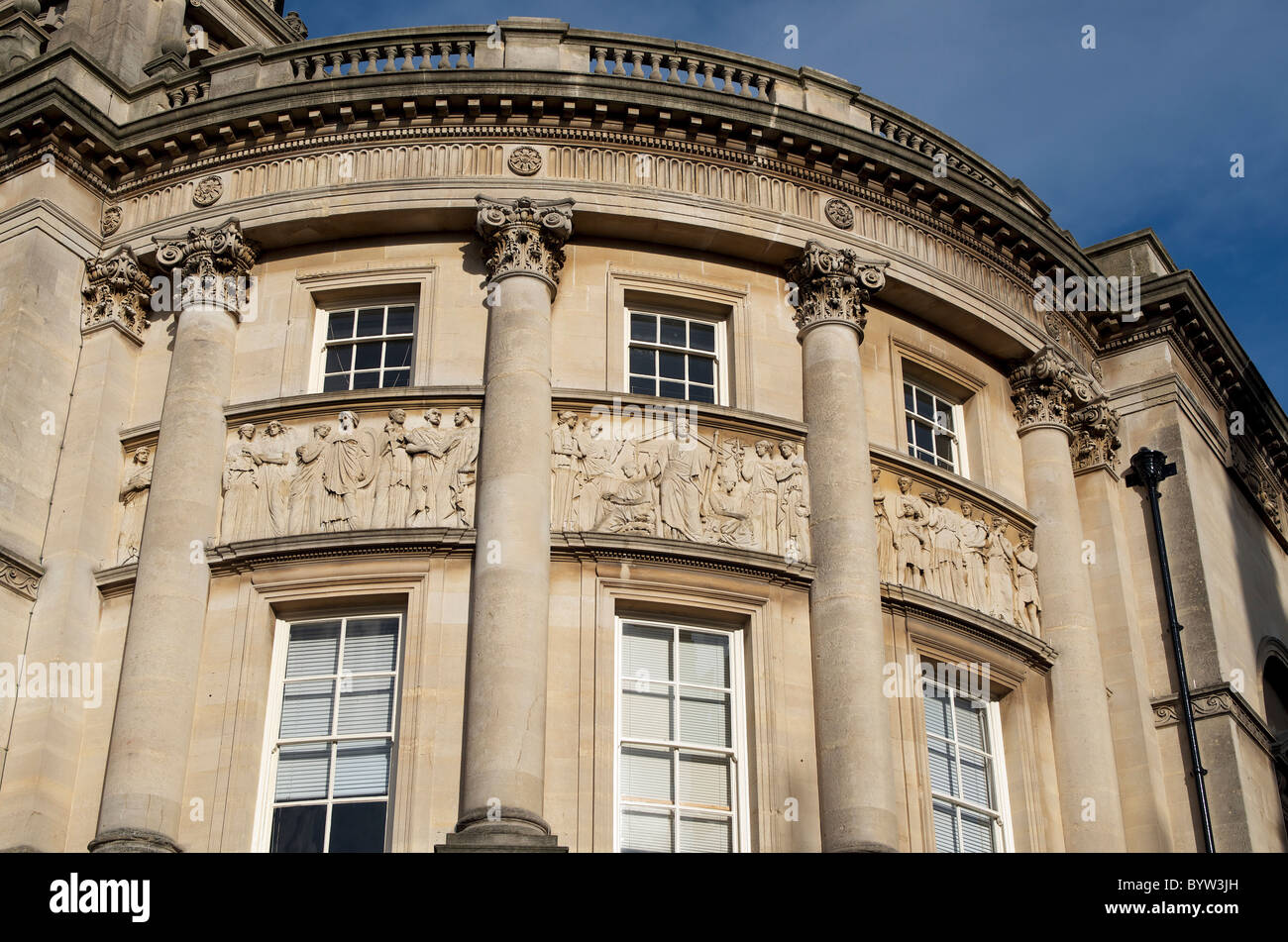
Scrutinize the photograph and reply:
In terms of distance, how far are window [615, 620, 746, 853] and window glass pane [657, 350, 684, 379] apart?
3599mm

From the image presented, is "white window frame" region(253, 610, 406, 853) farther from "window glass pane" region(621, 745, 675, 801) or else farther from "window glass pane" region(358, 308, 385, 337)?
"window glass pane" region(358, 308, 385, 337)

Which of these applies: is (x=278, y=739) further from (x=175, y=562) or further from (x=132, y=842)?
(x=175, y=562)

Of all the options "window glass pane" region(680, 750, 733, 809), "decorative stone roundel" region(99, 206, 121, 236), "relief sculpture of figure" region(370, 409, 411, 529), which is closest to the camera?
"window glass pane" region(680, 750, 733, 809)

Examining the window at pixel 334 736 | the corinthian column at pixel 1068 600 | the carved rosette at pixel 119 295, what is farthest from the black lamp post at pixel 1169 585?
the carved rosette at pixel 119 295

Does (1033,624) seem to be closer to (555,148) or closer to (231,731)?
(555,148)

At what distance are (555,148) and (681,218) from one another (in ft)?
6.31

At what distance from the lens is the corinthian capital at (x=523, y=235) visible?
2250 centimetres

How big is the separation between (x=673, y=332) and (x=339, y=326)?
440cm

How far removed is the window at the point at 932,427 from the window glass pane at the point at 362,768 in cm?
847

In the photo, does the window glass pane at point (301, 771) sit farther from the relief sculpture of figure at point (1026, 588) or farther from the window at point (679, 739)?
the relief sculpture of figure at point (1026, 588)

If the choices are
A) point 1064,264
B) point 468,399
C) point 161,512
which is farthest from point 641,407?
point 1064,264

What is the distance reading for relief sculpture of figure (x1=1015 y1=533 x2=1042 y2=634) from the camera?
2377 centimetres

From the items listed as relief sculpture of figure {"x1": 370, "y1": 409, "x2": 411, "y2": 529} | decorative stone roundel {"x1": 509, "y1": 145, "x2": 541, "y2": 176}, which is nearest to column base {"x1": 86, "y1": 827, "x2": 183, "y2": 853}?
relief sculpture of figure {"x1": 370, "y1": 409, "x2": 411, "y2": 529}

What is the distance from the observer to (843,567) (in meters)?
21.4
